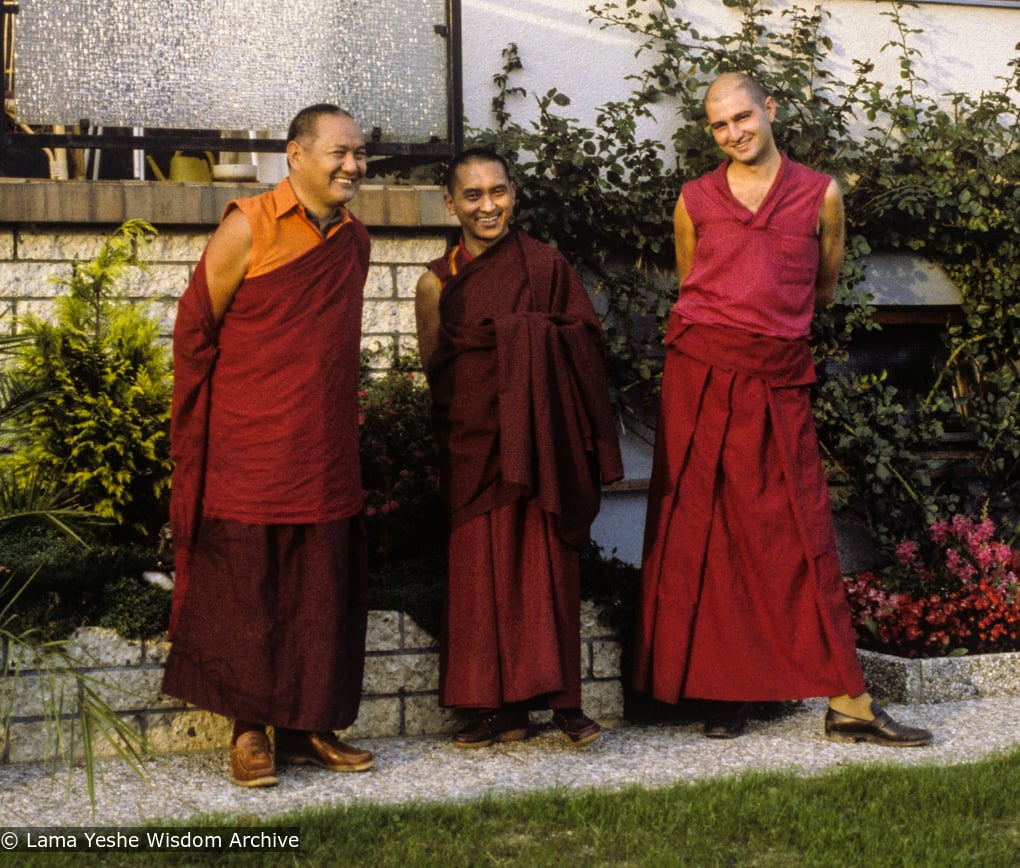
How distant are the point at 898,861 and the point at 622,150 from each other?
397 cm

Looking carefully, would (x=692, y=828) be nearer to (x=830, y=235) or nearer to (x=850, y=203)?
(x=830, y=235)

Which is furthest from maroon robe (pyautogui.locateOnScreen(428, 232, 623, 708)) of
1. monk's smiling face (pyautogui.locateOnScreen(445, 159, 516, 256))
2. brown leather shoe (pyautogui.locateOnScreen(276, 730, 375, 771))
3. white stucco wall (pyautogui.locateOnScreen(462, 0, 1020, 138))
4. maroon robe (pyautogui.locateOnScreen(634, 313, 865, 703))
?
white stucco wall (pyautogui.locateOnScreen(462, 0, 1020, 138))

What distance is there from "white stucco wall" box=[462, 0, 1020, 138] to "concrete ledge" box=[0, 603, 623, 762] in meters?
2.81

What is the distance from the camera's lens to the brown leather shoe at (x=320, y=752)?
14.3ft

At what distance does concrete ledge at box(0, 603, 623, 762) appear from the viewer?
4.46 meters

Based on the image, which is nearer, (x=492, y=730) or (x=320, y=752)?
(x=320, y=752)

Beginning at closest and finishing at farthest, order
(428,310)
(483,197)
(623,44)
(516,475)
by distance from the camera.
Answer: (516,475), (483,197), (428,310), (623,44)

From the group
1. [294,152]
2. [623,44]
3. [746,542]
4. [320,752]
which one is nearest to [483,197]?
[294,152]

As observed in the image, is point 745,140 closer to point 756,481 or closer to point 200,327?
point 756,481

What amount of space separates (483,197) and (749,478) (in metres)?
→ 1.31

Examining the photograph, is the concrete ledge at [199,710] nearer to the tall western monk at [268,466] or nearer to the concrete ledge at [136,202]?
the tall western monk at [268,466]

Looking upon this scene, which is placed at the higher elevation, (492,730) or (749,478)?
(749,478)

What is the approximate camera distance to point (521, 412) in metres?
4.63

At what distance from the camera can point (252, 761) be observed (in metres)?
4.18
